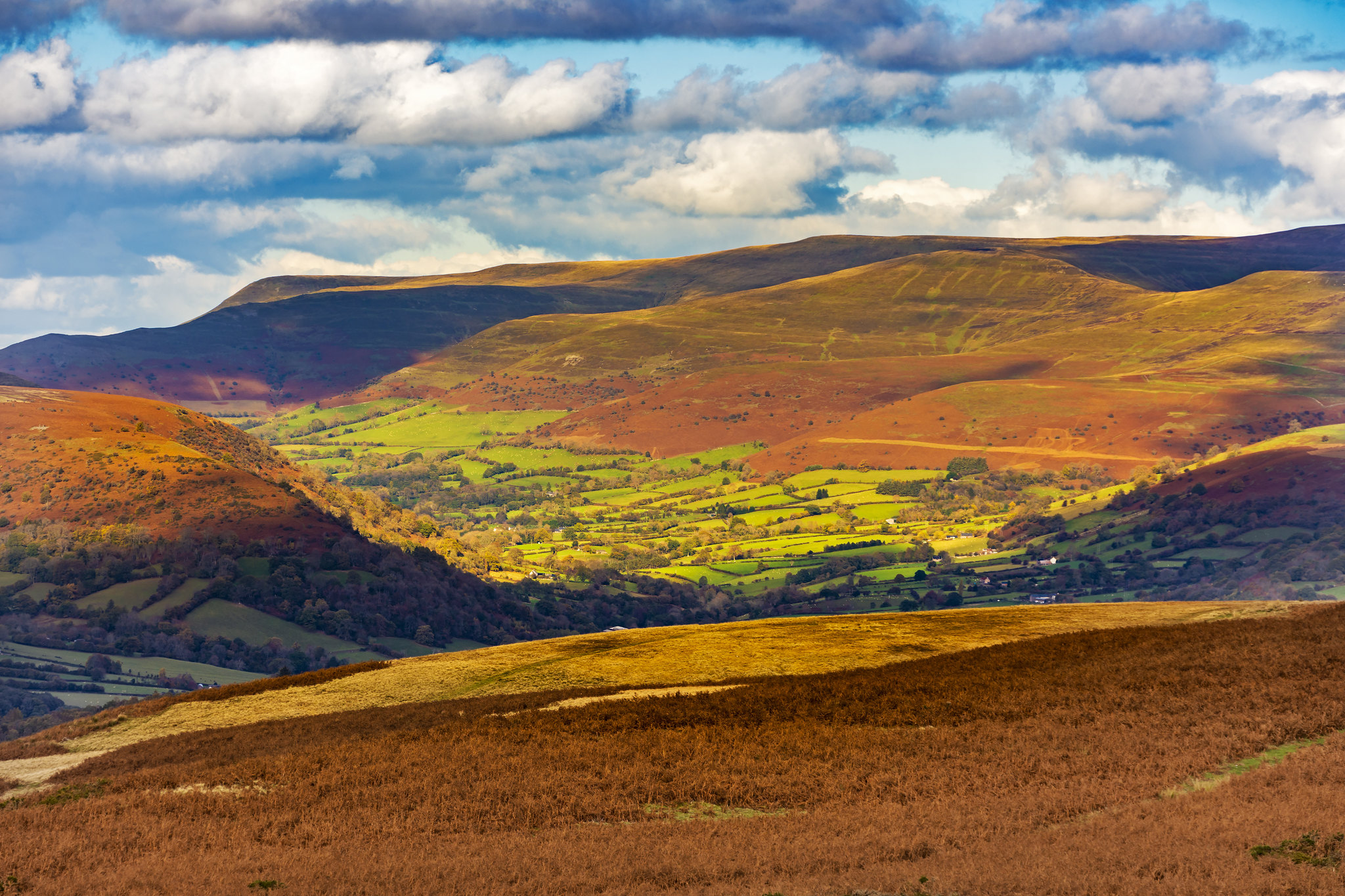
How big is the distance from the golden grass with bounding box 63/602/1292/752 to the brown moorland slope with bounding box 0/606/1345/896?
324 centimetres

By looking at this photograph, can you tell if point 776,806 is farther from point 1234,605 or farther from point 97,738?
point 1234,605

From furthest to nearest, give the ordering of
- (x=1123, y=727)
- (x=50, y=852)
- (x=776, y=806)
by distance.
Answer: (x=1123, y=727)
(x=776, y=806)
(x=50, y=852)

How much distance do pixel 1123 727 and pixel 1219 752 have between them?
299cm

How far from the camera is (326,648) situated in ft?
581

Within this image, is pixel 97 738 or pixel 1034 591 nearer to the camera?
pixel 97 738

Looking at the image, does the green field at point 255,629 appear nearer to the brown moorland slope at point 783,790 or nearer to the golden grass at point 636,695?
the golden grass at point 636,695

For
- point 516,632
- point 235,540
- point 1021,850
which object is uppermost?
point 1021,850

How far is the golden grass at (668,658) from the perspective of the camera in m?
37.2

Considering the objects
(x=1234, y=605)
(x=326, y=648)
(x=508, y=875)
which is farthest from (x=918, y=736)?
(x=326, y=648)

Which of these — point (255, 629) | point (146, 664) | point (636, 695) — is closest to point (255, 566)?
point (255, 629)

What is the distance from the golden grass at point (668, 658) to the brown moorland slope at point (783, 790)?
324 centimetres

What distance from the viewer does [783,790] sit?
77.0 feet

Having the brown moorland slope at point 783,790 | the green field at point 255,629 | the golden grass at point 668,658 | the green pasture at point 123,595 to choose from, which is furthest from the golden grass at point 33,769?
the green pasture at point 123,595

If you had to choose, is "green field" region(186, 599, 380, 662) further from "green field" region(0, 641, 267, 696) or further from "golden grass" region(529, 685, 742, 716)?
"golden grass" region(529, 685, 742, 716)
